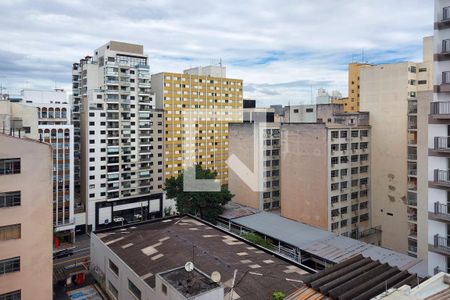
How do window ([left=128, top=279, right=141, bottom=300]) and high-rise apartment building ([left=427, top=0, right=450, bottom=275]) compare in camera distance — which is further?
window ([left=128, top=279, right=141, bottom=300])

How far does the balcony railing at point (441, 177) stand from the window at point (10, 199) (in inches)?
737

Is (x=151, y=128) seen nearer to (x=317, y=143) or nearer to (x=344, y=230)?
(x=317, y=143)

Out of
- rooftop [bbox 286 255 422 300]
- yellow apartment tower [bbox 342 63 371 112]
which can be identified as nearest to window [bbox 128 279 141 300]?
rooftop [bbox 286 255 422 300]

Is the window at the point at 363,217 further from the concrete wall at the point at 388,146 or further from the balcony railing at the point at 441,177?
the balcony railing at the point at 441,177

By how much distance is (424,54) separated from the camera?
118 feet

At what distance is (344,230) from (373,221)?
4212 millimetres

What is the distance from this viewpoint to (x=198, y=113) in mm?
55781

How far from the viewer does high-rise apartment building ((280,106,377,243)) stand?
34475 millimetres

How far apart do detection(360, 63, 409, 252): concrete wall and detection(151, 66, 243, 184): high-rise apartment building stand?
2519cm

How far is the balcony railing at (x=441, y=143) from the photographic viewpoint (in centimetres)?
1644

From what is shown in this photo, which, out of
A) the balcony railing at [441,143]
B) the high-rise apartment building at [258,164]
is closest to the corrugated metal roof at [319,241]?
the high-rise apartment building at [258,164]

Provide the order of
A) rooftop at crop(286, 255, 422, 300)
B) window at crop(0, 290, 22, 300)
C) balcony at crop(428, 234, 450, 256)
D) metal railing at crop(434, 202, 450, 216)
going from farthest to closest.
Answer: metal railing at crop(434, 202, 450, 216) < balcony at crop(428, 234, 450, 256) < window at crop(0, 290, 22, 300) < rooftop at crop(286, 255, 422, 300)

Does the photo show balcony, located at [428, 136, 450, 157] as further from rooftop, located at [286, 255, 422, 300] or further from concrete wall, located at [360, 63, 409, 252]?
concrete wall, located at [360, 63, 409, 252]

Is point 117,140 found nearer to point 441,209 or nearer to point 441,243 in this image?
point 441,209
